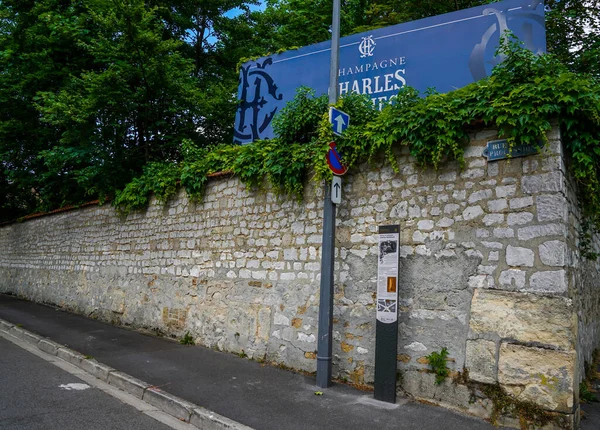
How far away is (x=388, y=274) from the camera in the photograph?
16.9ft

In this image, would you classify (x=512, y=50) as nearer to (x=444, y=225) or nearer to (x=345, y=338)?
(x=444, y=225)

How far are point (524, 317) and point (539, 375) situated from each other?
0.54m

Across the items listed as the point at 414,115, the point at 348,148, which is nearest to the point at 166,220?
the point at 348,148

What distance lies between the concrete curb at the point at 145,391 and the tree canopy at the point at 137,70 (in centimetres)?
341

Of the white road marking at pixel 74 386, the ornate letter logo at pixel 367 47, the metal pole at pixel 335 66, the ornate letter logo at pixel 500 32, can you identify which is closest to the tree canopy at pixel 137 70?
the metal pole at pixel 335 66

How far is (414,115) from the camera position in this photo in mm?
5117

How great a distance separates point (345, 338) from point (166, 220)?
4940 mm

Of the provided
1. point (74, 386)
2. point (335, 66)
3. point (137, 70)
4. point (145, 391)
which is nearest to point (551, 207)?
point (335, 66)

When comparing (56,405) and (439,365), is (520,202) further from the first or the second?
(56,405)

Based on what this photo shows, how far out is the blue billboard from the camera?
628 centimetres

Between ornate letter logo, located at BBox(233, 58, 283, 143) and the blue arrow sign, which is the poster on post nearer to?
the blue arrow sign

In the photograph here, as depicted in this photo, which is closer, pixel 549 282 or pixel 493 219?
pixel 549 282

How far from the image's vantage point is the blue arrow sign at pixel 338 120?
5522 millimetres

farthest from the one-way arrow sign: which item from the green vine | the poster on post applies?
the green vine
